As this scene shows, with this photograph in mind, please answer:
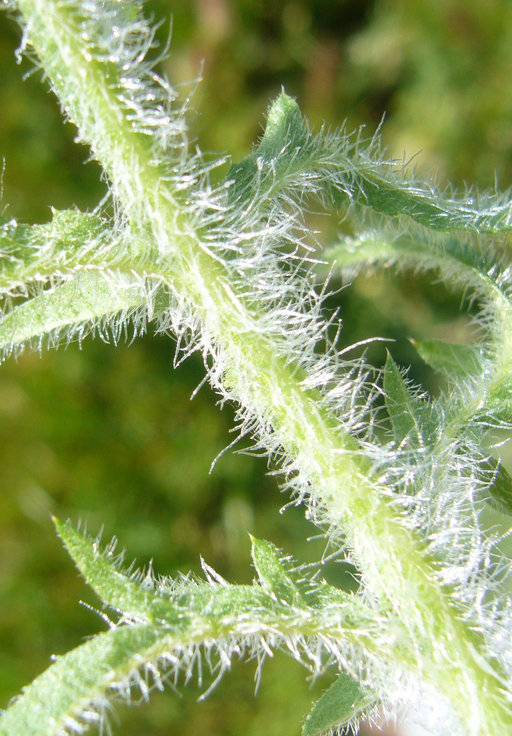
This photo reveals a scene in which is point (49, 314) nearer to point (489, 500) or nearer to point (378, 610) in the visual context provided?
point (378, 610)

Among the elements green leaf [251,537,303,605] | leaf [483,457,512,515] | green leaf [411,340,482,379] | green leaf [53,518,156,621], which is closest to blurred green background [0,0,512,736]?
green leaf [411,340,482,379]

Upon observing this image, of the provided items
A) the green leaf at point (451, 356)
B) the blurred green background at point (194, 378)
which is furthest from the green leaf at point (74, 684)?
the blurred green background at point (194, 378)

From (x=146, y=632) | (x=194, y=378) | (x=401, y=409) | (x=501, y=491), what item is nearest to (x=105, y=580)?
(x=146, y=632)

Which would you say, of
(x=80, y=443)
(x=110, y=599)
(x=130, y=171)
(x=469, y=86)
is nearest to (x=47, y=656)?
(x=80, y=443)

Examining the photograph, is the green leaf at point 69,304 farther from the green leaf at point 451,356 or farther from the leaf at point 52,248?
the green leaf at point 451,356

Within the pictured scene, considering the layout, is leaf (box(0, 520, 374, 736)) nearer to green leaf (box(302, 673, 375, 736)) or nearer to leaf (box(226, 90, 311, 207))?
green leaf (box(302, 673, 375, 736))

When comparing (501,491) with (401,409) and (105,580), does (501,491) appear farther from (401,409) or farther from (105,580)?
(105,580)

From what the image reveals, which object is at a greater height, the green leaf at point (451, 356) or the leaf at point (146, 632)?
the green leaf at point (451, 356)
